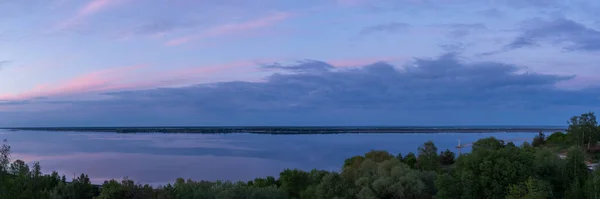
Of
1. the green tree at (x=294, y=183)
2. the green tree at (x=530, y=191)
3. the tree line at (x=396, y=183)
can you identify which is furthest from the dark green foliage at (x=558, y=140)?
the green tree at (x=294, y=183)

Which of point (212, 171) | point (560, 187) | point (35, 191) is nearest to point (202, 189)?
point (35, 191)

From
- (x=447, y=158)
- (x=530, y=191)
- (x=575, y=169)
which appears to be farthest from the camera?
(x=447, y=158)

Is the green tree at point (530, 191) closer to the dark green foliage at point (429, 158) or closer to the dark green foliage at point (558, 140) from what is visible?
the dark green foliage at point (429, 158)

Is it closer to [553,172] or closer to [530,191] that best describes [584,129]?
[553,172]

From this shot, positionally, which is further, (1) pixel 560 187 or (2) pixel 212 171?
(2) pixel 212 171

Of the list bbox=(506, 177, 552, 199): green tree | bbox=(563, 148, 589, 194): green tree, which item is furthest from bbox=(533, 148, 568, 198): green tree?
bbox=(506, 177, 552, 199): green tree

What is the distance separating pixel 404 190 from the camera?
27.0 m

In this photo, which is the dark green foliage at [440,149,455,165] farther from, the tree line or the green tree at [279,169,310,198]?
the green tree at [279,169,310,198]

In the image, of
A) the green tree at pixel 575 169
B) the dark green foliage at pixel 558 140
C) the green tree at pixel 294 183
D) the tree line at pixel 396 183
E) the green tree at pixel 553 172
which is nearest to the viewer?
the tree line at pixel 396 183

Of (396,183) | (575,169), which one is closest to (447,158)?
(575,169)

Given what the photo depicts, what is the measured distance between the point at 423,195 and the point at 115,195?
1740cm

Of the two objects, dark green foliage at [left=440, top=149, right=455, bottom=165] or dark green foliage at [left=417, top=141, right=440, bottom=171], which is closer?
dark green foliage at [left=417, top=141, right=440, bottom=171]

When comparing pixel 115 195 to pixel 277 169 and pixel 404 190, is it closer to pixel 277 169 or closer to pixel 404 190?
pixel 404 190

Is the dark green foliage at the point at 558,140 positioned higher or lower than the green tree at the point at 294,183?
higher
